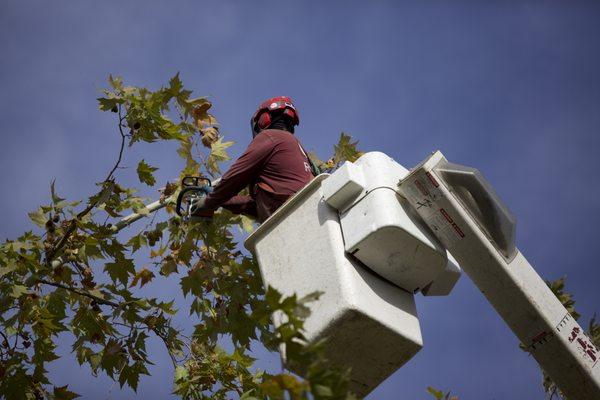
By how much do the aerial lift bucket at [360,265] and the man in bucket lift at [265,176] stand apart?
2.13 feet

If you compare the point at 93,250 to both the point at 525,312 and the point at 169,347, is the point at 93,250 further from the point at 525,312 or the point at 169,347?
the point at 525,312

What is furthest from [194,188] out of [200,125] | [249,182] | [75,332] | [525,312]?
[525,312]

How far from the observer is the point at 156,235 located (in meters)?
6.82

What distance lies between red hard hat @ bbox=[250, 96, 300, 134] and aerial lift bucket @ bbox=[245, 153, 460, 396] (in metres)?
1.56

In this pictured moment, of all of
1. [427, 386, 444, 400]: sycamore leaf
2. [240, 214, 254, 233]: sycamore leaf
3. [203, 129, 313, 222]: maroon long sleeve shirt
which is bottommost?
[427, 386, 444, 400]: sycamore leaf

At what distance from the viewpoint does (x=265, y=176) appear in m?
5.62

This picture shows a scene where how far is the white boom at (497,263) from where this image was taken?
Answer: 14.5 ft

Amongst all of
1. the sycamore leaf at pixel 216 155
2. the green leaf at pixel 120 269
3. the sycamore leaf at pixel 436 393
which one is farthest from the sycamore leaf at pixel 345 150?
the sycamore leaf at pixel 436 393

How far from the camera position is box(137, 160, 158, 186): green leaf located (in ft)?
22.2

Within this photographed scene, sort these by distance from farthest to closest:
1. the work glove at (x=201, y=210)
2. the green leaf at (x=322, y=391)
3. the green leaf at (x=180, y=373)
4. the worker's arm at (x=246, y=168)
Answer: the green leaf at (x=180, y=373)
the work glove at (x=201, y=210)
the worker's arm at (x=246, y=168)
the green leaf at (x=322, y=391)

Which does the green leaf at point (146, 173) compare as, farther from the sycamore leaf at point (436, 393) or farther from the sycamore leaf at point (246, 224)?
the sycamore leaf at point (436, 393)

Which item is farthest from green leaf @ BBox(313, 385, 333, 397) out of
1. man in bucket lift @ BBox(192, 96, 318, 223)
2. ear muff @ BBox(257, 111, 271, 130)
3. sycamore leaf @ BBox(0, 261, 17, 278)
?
sycamore leaf @ BBox(0, 261, 17, 278)

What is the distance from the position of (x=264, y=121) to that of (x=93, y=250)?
166 centimetres

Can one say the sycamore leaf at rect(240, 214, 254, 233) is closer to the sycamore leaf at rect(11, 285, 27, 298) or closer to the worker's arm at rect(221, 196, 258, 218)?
the worker's arm at rect(221, 196, 258, 218)
